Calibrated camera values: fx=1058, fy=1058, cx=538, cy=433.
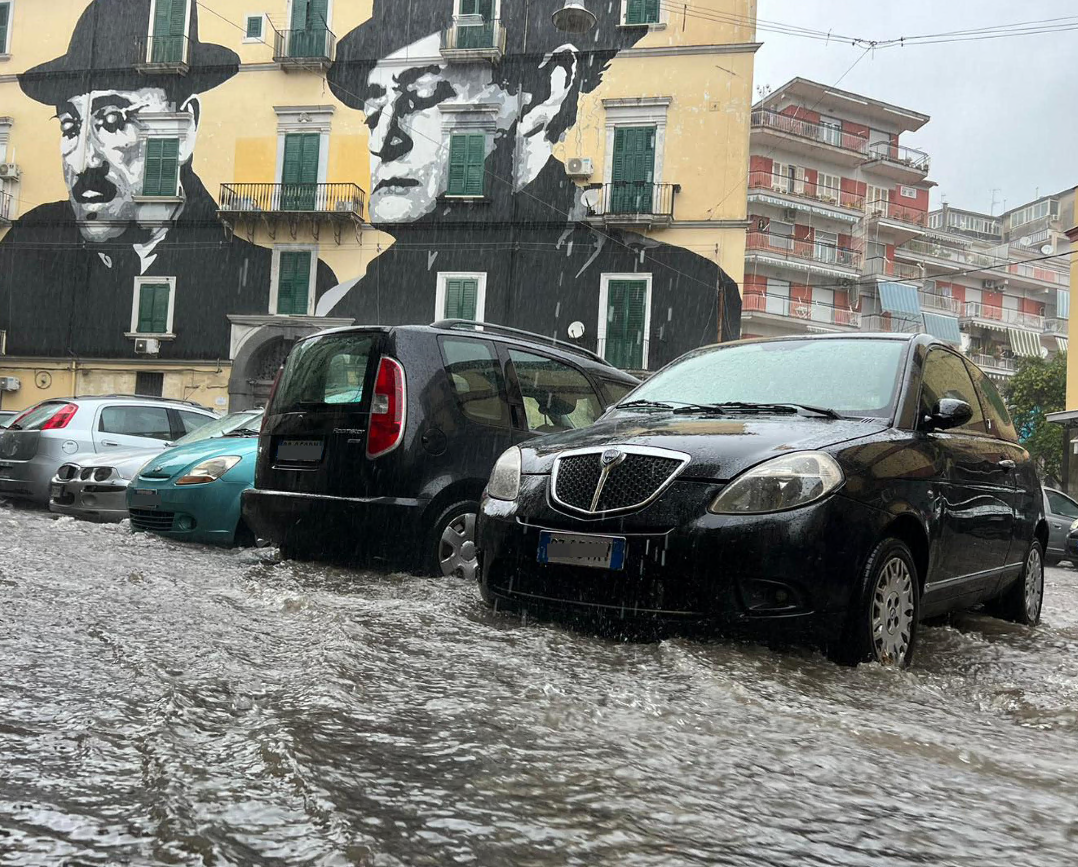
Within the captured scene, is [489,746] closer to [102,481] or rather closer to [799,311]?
[102,481]

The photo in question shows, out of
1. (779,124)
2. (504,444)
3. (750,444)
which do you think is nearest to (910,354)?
(750,444)

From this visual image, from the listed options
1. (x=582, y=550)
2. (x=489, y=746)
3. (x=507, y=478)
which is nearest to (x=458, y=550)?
→ (x=507, y=478)

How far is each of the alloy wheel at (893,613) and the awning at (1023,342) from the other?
5621cm

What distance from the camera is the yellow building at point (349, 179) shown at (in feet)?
79.6

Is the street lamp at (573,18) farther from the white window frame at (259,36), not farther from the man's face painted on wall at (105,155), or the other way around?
the man's face painted on wall at (105,155)

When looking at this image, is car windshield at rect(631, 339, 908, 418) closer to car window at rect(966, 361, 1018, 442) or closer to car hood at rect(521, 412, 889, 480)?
car hood at rect(521, 412, 889, 480)

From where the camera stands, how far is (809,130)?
4819 centimetres

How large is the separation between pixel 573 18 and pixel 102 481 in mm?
17992

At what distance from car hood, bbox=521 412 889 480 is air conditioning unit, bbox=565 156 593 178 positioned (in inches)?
803

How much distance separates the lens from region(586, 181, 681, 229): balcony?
78.9ft

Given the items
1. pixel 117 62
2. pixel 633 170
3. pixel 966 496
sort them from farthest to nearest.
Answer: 1. pixel 117 62
2. pixel 633 170
3. pixel 966 496

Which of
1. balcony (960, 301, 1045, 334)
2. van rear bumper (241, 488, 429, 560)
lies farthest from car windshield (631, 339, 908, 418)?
balcony (960, 301, 1045, 334)

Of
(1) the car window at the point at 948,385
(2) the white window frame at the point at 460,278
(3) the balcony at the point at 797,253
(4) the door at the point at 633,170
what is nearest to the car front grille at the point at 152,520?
(1) the car window at the point at 948,385

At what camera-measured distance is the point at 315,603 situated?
15.8 ft
